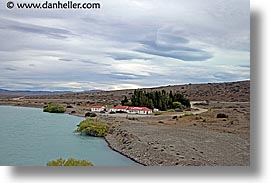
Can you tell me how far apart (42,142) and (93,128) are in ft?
1.54

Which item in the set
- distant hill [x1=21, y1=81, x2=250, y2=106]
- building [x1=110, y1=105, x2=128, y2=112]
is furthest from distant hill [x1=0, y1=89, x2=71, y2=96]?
building [x1=110, y1=105, x2=128, y2=112]

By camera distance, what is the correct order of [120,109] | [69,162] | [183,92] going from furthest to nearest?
[120,109], [183,92], [69,162]

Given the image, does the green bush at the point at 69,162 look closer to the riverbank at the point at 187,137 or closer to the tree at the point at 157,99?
the riverbank at the point at 187,137

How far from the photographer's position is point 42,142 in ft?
14.0

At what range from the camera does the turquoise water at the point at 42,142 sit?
4.19 metres

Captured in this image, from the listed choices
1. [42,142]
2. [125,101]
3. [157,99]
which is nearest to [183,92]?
[157,99]

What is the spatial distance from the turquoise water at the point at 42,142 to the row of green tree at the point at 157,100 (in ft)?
1.53

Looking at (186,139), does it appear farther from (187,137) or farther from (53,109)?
(53,109)

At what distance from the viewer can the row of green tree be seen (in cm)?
434

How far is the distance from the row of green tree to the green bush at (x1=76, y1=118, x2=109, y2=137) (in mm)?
284

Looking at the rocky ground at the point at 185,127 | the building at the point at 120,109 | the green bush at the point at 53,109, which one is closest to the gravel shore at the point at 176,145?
the rocky ground at the point at 185,127

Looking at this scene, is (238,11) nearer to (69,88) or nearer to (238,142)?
(238,142)

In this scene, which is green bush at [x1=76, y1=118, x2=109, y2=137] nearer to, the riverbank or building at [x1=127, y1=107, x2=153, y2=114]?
the riverbank

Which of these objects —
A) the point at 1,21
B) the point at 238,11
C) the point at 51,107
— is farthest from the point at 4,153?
the point at 238,11
